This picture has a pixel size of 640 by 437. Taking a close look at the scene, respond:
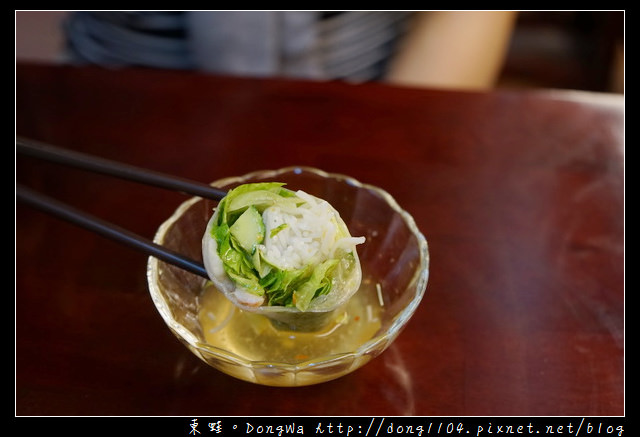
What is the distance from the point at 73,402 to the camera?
0.81 m

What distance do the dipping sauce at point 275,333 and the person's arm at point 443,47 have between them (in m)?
0.80

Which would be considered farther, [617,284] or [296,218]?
[617,284]

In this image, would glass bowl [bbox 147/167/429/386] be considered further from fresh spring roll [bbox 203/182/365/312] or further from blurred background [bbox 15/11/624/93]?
Result: blurred background [bbox 15/11/624/93]

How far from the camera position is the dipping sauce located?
0.84 m

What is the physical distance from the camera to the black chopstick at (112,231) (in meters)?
0.77

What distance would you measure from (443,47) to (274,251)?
1.00 metres

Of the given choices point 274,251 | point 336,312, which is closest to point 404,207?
point 336,312

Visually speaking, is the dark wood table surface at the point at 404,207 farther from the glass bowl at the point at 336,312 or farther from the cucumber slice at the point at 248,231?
the cucumber slice at the point at 248,231

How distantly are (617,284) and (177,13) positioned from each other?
106cm

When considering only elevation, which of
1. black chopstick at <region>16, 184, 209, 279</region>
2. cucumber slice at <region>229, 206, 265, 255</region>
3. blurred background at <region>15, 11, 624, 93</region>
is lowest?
blurred background at <region>15, 11, 624, 93</region>

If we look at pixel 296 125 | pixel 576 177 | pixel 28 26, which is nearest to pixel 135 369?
pixel 296 125

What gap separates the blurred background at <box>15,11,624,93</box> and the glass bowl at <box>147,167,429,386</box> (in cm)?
152

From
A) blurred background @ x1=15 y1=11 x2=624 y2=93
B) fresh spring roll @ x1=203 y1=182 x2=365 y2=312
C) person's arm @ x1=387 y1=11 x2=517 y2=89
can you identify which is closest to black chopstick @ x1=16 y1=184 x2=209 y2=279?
fresh spring roll @ x1=203 y1=182 x2=365 y2=312

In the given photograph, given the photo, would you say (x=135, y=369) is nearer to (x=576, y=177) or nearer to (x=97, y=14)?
(x=576, y=177)
